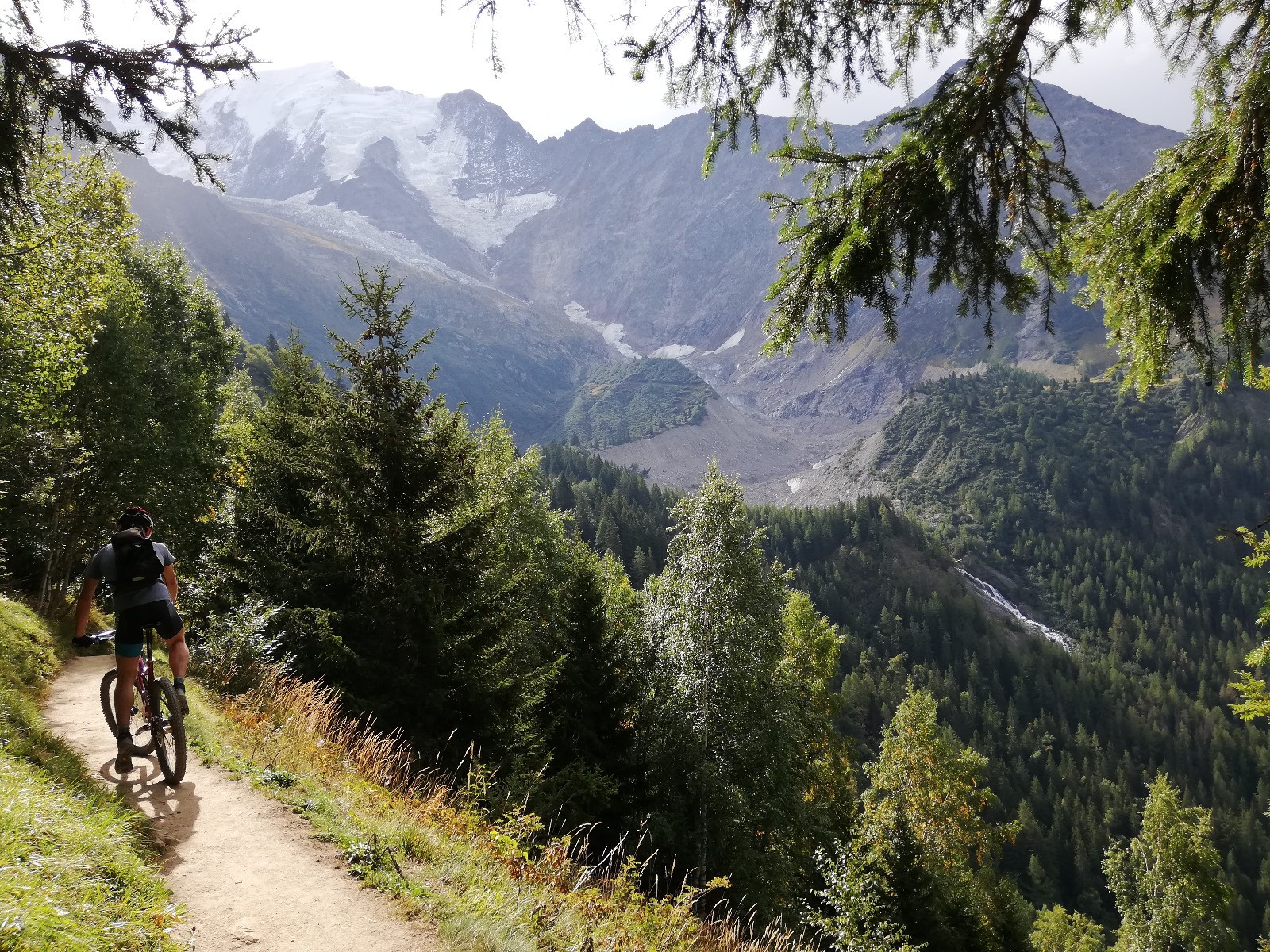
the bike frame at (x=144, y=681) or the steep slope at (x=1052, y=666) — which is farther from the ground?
the bike frame at (x=144, y=681)

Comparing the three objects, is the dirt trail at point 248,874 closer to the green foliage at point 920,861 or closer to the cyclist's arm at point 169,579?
the cyclist's arm at point 169,579

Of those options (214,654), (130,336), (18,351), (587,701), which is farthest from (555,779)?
(130,336)

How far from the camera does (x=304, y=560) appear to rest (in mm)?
13969

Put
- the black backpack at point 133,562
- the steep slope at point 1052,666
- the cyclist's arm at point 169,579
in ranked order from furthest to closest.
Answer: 1. the steep slope at point 1052,666
2. the cyclist's arm at point 169,579
3. the black backpack at point 133,562

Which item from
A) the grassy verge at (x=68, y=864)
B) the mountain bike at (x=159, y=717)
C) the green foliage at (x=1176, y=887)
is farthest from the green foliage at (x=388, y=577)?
the green foliage at (x=1176, y=887)

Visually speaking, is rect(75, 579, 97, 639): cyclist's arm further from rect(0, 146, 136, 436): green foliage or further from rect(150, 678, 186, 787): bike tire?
rect(0, 146, 136, 436): green foliage

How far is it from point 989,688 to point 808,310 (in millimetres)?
140431

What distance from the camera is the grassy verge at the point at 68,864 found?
3.34 meters

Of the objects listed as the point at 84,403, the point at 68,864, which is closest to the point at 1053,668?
the point at 84,403

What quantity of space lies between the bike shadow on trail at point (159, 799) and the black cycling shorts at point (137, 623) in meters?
1.20

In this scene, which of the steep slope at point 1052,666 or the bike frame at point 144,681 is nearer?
the bike frame at point 144,681

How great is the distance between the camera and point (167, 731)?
682 centimetres

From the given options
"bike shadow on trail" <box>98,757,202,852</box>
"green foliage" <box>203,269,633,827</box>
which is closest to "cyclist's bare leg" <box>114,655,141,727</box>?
"bike shadow on trail" <box>98,757,202,852</box>

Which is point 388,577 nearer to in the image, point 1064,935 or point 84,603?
point 84,603
